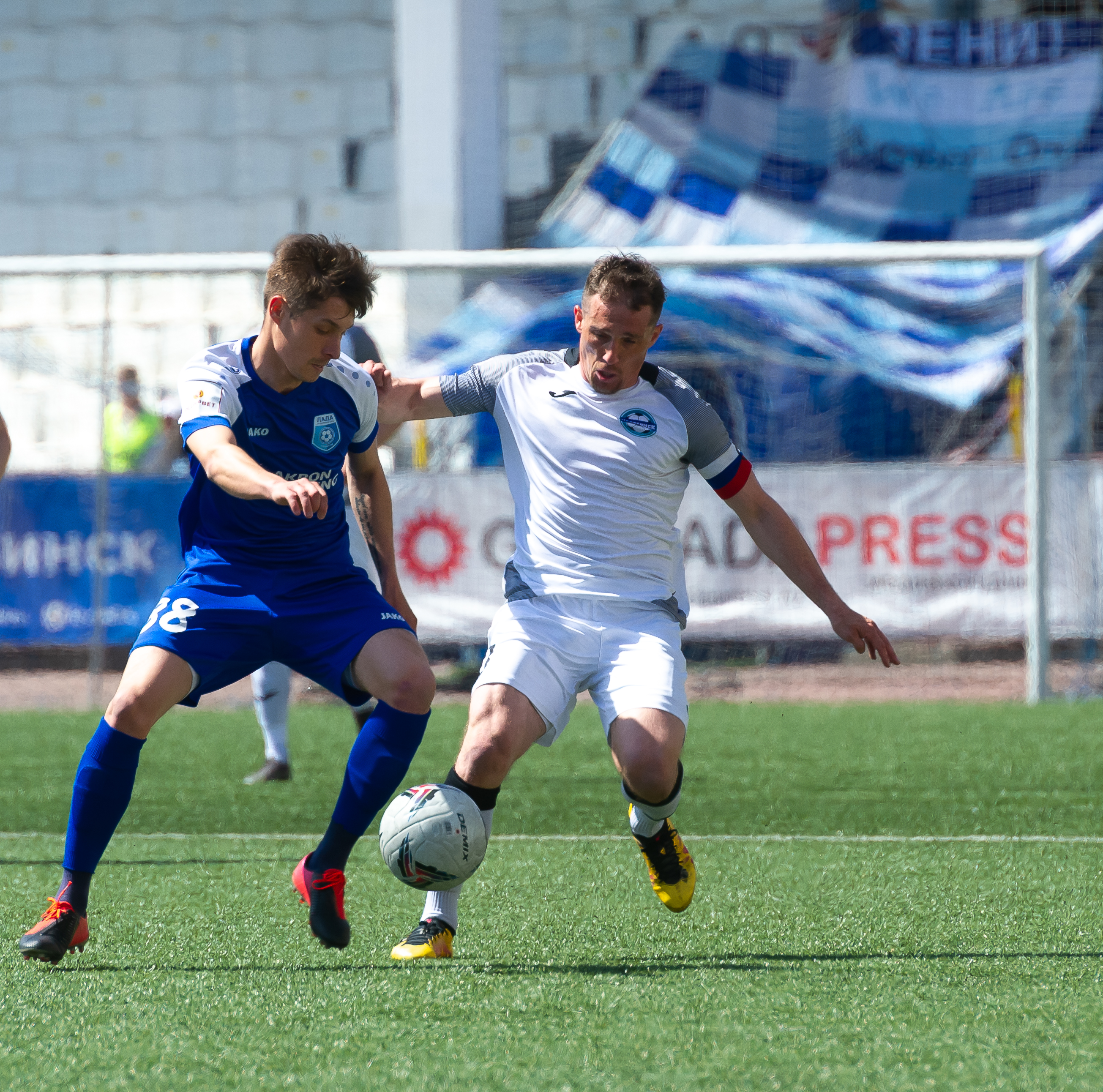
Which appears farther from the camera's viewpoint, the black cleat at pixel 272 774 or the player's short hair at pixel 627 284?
the black cleat at pixel 272 774

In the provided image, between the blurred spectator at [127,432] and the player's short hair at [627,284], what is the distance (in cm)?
684

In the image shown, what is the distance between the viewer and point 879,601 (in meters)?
9.97

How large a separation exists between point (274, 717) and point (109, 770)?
3297mm

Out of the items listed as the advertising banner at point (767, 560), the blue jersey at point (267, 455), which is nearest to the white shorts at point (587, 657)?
the blue jersey at point (267, 455)

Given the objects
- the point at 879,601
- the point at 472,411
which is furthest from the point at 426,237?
the point at 472,411

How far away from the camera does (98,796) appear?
3596mm

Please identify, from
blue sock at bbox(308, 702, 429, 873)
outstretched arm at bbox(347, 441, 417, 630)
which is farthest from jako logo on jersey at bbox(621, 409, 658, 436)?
blue sock at bbox(308, 702, 429, 873)

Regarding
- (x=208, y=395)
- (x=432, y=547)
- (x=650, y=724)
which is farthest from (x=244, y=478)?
(x=432, y=547)

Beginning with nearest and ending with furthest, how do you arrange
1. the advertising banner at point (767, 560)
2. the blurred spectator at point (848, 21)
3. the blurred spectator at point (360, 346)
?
the blurred spectator at point (360, 346), the advertising banner at point (767, 560), the blurred spectator at point (848, 21)

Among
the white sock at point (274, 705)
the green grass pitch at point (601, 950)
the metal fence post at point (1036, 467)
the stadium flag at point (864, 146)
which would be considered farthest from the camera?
the stadium flag at point (864, 146)

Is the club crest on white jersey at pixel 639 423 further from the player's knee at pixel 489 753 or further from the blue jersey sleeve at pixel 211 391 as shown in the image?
the blue jersey sleeve at pixel 211 391

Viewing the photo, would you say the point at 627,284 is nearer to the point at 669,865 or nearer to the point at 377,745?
the point at 377,745

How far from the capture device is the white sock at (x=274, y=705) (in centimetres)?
686

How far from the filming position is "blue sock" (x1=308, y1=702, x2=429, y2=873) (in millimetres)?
3688
